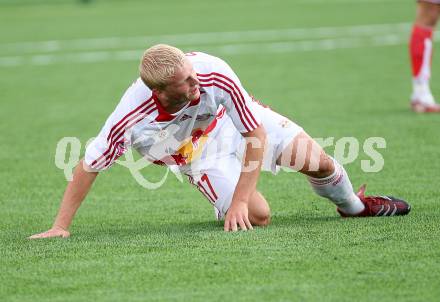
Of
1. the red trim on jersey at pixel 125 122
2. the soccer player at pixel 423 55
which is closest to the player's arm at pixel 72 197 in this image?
the red trim on jersey at pixel 125 122

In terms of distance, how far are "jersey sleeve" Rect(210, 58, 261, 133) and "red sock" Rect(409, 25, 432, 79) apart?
460 cm

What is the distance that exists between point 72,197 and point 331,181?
1.39m

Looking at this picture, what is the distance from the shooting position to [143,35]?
16828mm

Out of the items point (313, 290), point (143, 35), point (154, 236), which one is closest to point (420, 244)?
point (313, 290)

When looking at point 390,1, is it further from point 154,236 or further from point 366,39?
point 154,236

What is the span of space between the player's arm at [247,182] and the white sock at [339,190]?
0.46 meters

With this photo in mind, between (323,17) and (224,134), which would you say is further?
(323,17)

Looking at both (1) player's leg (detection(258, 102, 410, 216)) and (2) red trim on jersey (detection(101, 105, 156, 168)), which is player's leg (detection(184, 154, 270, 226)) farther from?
(2) red trim on jersey (detection(101, 105, 156, 168))

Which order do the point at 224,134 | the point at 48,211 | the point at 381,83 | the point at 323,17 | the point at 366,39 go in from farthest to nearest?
the point at 323,17, the point at 366,39, the point at 381,83, the point at 48,211, the point at 224,134

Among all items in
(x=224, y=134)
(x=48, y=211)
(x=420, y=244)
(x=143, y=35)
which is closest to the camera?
(x=420, y=244)

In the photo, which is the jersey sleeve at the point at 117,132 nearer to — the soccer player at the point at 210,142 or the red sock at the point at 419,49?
the soccer player at the point at 210,142

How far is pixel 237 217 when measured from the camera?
5156 millimetres

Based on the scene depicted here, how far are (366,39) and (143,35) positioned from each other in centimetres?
378

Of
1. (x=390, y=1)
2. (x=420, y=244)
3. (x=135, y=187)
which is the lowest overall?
(x=390, y=1)
